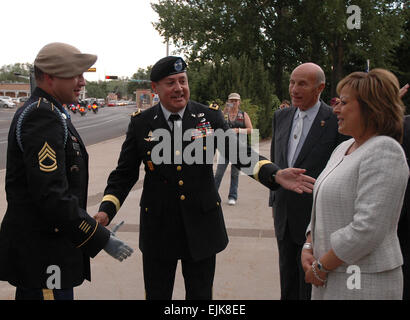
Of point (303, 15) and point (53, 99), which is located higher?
point (303, 15)

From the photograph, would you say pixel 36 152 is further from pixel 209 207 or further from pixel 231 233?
pixel 231 233

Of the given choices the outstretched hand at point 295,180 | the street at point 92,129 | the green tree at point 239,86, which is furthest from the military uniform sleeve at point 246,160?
the green tree at point 239,86

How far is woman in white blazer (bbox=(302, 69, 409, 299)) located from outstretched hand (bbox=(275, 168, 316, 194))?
1.53 ft

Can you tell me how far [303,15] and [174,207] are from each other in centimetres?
3087

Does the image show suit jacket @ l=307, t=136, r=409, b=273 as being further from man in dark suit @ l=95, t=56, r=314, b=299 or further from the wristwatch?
man in dark suit @ l=95, t=56, r=314, b=299

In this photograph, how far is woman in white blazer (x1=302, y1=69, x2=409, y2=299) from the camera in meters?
1.99

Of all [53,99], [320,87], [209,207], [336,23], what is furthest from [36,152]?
[336,23]

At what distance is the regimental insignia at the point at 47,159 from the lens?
2160 mm

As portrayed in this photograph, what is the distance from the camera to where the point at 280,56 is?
3309 centimetres

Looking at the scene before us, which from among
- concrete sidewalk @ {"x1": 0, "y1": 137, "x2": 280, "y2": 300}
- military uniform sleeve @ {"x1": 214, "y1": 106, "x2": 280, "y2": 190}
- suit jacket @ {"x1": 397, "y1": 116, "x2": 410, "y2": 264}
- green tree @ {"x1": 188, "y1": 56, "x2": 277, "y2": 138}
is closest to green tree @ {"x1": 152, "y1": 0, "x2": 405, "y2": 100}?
green tree @ {"x1": 188, "y1": 56, "x2": 277, "y2": 138}

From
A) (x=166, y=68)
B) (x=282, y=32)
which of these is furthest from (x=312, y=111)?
(x=282, y=32)

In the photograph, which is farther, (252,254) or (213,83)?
(213,83)

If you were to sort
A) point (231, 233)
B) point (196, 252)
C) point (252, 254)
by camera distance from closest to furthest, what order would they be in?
point (196, 252)
point (252, 254)
point (231, 233)

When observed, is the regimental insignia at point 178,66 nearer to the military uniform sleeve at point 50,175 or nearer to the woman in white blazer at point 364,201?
the military uniform sleeve at point 50,175
